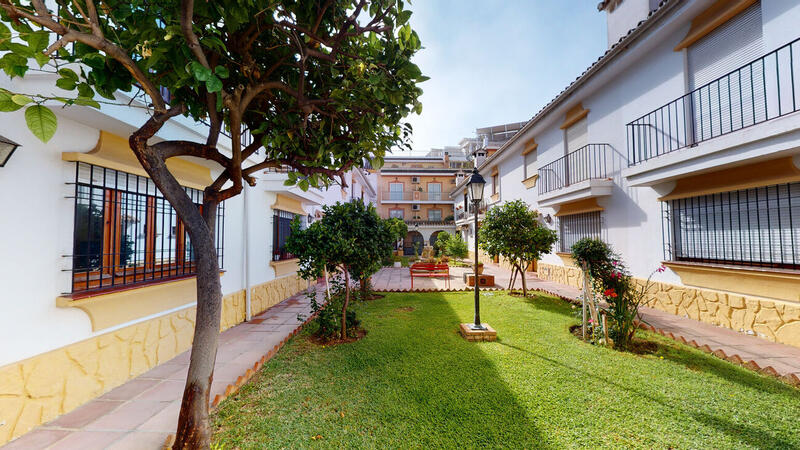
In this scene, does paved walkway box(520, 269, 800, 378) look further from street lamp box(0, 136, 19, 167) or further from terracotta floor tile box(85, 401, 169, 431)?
street lamp box(0, 136, 19, 167)

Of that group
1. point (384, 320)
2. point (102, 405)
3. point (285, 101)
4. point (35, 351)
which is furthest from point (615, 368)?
point (35, 351)

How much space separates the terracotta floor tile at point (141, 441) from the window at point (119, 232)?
1.71 m

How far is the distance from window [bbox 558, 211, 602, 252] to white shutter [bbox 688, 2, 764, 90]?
13.1 ft

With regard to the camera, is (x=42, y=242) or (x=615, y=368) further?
(x=615, y=368)

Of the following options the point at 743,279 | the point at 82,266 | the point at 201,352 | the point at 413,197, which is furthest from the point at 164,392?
the point at 413,197

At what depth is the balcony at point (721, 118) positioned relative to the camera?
4.24 meters

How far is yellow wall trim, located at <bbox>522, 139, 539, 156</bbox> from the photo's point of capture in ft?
39.8

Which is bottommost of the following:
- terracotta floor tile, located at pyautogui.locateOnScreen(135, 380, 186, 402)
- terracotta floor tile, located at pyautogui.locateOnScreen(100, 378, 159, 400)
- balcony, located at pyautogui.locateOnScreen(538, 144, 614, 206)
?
terracotta floor tile, located at pyautogui.locateOnScreen(135, 380, 186, 402)

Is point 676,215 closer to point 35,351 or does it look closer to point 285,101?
point 285,101

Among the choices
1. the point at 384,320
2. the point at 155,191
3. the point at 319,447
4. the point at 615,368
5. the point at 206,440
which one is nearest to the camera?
the point at 206,440

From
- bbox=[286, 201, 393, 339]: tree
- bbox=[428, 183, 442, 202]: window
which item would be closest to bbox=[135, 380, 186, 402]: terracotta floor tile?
bbox=[286, 201, 393, 339]: tree

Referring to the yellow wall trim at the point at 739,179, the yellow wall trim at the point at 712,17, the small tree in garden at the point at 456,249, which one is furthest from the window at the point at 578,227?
the small tree in garden at the point at 456,249

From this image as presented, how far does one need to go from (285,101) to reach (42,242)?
9.38 feet

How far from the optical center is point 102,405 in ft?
10.5
